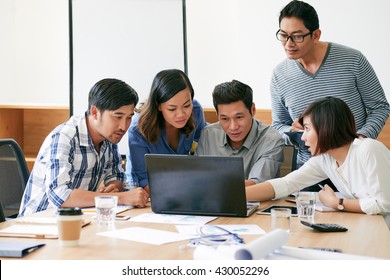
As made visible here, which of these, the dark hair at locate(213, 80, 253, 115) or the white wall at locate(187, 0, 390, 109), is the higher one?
the white wall at locate(187, 0, 390, 109)

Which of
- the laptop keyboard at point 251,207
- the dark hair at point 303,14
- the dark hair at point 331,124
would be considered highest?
the dark hair at point 303,14

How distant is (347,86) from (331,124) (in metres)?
0.65

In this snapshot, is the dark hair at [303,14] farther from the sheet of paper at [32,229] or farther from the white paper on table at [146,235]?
the sheet of paper at [32,229]

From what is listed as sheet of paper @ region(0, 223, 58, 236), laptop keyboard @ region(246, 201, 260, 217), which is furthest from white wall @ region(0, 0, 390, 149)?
sheet of paper @ region(0, 223, 58, 236)

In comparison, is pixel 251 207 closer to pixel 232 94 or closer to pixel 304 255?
pixel 232 94

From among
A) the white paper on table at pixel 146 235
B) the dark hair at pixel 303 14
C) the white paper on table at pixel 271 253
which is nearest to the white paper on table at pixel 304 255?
the white paper on table at pixel 271 253

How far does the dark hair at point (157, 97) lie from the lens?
2.52m

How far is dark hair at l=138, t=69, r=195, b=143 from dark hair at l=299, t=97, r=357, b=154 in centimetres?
61

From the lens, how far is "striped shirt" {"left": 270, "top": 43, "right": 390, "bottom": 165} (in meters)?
2.75

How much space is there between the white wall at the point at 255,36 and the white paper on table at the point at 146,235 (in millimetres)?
2630

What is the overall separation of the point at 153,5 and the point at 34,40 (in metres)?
1.17

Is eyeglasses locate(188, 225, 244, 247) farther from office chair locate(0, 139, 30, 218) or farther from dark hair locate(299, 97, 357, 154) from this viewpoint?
office chair locate(0, 139, 30, 218)

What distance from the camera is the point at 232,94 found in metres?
2.55

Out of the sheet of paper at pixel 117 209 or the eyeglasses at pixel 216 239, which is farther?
the sheet of paper at pixel 117 209
